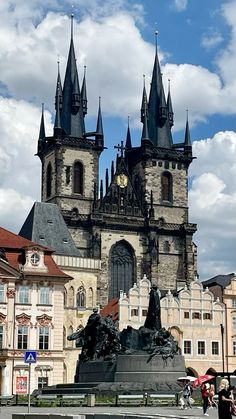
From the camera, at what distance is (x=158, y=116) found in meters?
98.9

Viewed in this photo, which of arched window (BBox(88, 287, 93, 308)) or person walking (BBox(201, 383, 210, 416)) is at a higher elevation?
arched window (BBox(88, 287, 93, 308))

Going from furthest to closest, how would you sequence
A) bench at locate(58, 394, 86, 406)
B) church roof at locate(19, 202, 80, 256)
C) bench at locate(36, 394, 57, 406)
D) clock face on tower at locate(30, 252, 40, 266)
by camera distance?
Answer: church roof at locate(19, 202, 80, 256) → clock face on tower at locate(30, 252, 40, 266) → bench at locate(36, 394, 57, 406) → bench at locate(58, 394, 86, 406)

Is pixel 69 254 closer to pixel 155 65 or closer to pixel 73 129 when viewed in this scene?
pixel 73 129

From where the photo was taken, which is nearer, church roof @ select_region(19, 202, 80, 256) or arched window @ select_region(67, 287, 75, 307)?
arched window @ select_region(67, 287, 75, 307)

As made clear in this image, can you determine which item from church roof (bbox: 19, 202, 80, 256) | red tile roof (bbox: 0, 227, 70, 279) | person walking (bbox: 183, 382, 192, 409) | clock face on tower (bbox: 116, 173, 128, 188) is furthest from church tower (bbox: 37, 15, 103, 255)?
person walking (bbox: 183, 382, 192, 409)

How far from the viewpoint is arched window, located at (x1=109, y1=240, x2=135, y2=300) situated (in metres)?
86.1

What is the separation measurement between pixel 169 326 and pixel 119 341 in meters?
39.2

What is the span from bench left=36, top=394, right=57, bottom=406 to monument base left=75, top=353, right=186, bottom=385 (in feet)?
6.06

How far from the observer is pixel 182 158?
96250 millimetres

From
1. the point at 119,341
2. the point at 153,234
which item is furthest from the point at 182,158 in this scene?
the point at 119,341

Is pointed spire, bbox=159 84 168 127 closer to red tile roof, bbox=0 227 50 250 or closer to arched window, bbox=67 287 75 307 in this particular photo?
arched window, bbox=67 287 75 307

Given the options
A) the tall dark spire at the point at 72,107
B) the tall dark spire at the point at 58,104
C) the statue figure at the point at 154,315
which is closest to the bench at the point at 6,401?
the statue figure at the point at 154,315

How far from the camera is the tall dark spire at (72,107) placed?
304 ft

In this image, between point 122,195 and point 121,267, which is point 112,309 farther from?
point 122,195
